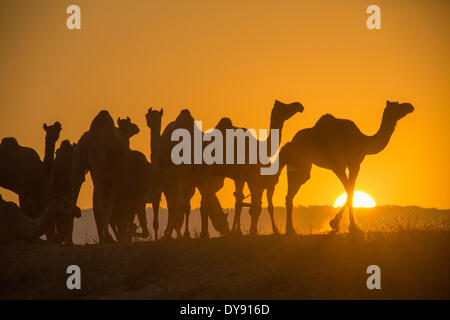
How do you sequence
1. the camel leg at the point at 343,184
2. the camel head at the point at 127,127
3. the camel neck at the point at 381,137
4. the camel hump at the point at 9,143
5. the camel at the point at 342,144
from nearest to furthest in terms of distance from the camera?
the camel leg at the point at 343,184
the camel at the point at 342,144
the camel neck at the point at 381,137
the camel hump at the point at 9,143
the camel head at the point at 127,127

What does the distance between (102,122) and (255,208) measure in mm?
4682

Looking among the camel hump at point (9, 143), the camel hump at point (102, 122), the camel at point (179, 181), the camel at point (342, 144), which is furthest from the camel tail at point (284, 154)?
the camel hump at point (9, 143)

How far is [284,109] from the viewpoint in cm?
2139

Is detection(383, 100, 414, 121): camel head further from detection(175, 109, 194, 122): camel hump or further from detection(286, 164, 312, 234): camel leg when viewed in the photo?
detection(175, 109, 194, 122): camel hump

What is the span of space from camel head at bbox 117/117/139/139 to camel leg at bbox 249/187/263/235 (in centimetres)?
603

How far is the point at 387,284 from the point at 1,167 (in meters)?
14.7

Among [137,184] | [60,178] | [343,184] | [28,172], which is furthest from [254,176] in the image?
[28,172]

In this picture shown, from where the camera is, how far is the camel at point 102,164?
2011cm

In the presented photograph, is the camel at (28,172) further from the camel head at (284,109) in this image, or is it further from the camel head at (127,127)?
the camel head at (284,109)

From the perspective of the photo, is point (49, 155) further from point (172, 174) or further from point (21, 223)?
point (172, 174)

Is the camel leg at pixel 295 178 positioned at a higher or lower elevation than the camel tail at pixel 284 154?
lower

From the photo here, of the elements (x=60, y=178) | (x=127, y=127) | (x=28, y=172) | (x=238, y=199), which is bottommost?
(x=238, y=199)

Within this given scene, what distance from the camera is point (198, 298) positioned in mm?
13852
